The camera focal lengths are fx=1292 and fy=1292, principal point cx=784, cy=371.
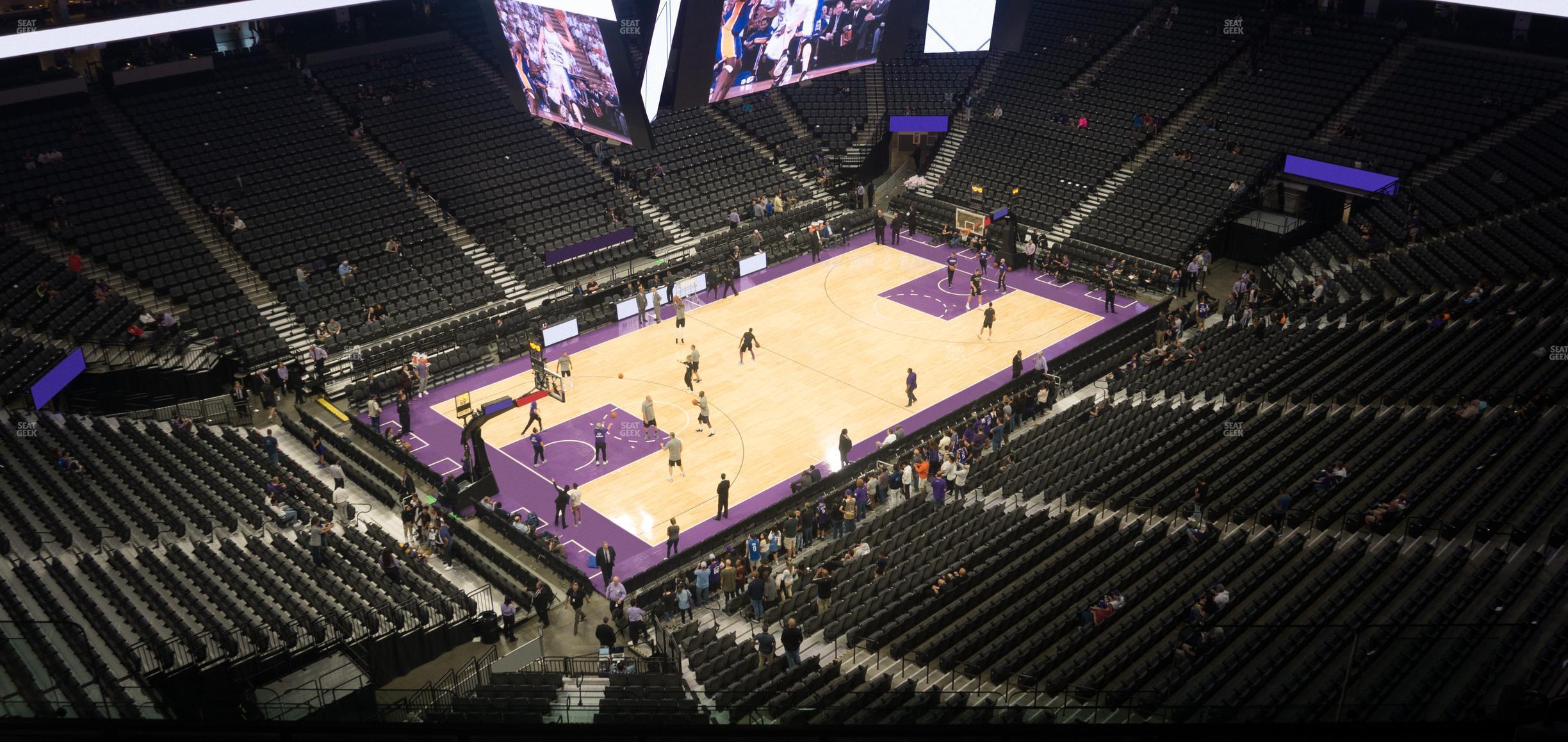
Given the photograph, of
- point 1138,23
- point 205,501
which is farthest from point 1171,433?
point 1138,23

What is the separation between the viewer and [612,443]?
1252 inches

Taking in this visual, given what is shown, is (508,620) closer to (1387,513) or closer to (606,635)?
(606,635)

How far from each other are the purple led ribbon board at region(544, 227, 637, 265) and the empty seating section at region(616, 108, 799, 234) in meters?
2.38

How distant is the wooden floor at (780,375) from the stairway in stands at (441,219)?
414cm

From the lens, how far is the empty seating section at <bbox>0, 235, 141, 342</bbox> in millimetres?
31250

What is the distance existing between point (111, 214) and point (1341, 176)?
36872 mm

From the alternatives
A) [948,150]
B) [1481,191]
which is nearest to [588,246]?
[948,150]

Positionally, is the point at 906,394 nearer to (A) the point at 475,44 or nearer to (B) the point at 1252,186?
(B) the point at 1252,186

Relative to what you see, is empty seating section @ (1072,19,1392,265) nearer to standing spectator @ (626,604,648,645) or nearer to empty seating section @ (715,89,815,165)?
empty seating section @ (715,89,815,165)

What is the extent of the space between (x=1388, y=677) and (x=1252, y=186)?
27.7m

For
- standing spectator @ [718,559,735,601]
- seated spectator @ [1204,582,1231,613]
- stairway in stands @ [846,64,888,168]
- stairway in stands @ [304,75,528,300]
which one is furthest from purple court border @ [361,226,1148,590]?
seated spectator @ [1204,582,1231,613]

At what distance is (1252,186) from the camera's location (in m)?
42.1

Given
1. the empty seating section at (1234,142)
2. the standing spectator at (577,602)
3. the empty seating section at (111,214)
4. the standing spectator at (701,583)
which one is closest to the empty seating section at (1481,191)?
the empty seating section at (1234,142)

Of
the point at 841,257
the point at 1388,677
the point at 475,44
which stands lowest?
the point at 841,257
